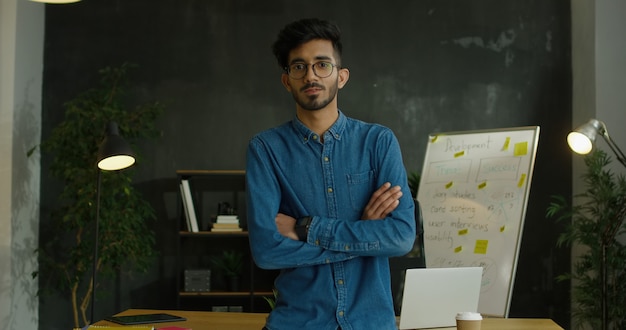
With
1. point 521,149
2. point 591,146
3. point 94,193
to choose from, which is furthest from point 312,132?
point 94,193

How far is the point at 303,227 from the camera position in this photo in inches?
75.8

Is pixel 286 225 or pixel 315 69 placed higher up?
pixel 315 69

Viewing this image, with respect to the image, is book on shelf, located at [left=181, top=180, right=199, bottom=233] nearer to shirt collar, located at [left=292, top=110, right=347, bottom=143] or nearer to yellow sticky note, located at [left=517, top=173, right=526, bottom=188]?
yellow sticky note, located at [left=517, top=173, right=526, bottom=188]

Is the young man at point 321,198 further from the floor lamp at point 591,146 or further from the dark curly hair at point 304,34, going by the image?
the floor lamp at point 591,146

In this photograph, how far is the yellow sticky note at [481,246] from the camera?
15.7ft

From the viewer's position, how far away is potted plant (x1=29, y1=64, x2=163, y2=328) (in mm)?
5402

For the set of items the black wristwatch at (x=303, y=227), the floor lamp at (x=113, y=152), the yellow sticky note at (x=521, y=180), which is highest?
the floor lamp at (x=113, y=152)

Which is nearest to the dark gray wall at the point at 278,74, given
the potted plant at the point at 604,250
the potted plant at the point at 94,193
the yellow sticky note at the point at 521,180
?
the potted plant at the point at 94,193

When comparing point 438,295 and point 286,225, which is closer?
point 286,225

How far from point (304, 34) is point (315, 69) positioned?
94 mm

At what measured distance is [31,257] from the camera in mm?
5938

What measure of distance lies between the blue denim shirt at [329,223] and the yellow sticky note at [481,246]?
2.86 m

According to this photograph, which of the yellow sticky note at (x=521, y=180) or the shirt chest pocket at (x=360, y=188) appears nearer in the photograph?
the shirt chest pocket at (x=360, y=188)

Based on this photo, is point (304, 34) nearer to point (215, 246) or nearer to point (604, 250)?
point (604, 250)
